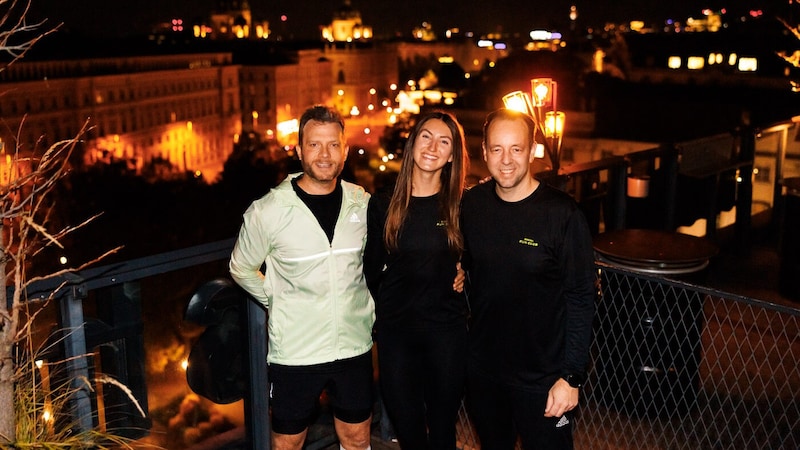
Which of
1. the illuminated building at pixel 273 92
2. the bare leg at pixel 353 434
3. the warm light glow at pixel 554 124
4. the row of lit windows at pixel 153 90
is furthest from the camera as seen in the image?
the illuminated building at pixel 273 92

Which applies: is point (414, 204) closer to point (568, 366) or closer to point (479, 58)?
point (568, 366)

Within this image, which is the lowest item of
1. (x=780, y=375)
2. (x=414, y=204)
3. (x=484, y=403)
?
(x=780, y=375)

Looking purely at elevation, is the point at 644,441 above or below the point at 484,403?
below

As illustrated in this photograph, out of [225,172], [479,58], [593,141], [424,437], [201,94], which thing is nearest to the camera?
[424,437]

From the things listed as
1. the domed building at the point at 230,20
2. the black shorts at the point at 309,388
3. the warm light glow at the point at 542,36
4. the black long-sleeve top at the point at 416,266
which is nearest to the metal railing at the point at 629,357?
the black shorts at the point at 309,388

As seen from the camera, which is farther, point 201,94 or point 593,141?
point 201,94

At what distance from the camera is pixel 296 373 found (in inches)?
137

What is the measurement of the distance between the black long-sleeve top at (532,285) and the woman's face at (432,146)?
26cm

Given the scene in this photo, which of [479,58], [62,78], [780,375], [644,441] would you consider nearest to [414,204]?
[644,441]

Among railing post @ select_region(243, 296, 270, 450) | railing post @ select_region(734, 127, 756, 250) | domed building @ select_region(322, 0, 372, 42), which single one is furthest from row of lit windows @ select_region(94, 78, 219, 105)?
railing post @ select_region(243, 296, 270, 450)

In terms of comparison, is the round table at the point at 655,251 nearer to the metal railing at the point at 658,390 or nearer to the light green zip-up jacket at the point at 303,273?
the metal railing at the point at 658,390

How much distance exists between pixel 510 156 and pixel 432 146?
1.32ft

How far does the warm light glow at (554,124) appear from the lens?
28.0ft

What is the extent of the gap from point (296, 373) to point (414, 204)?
91cm
